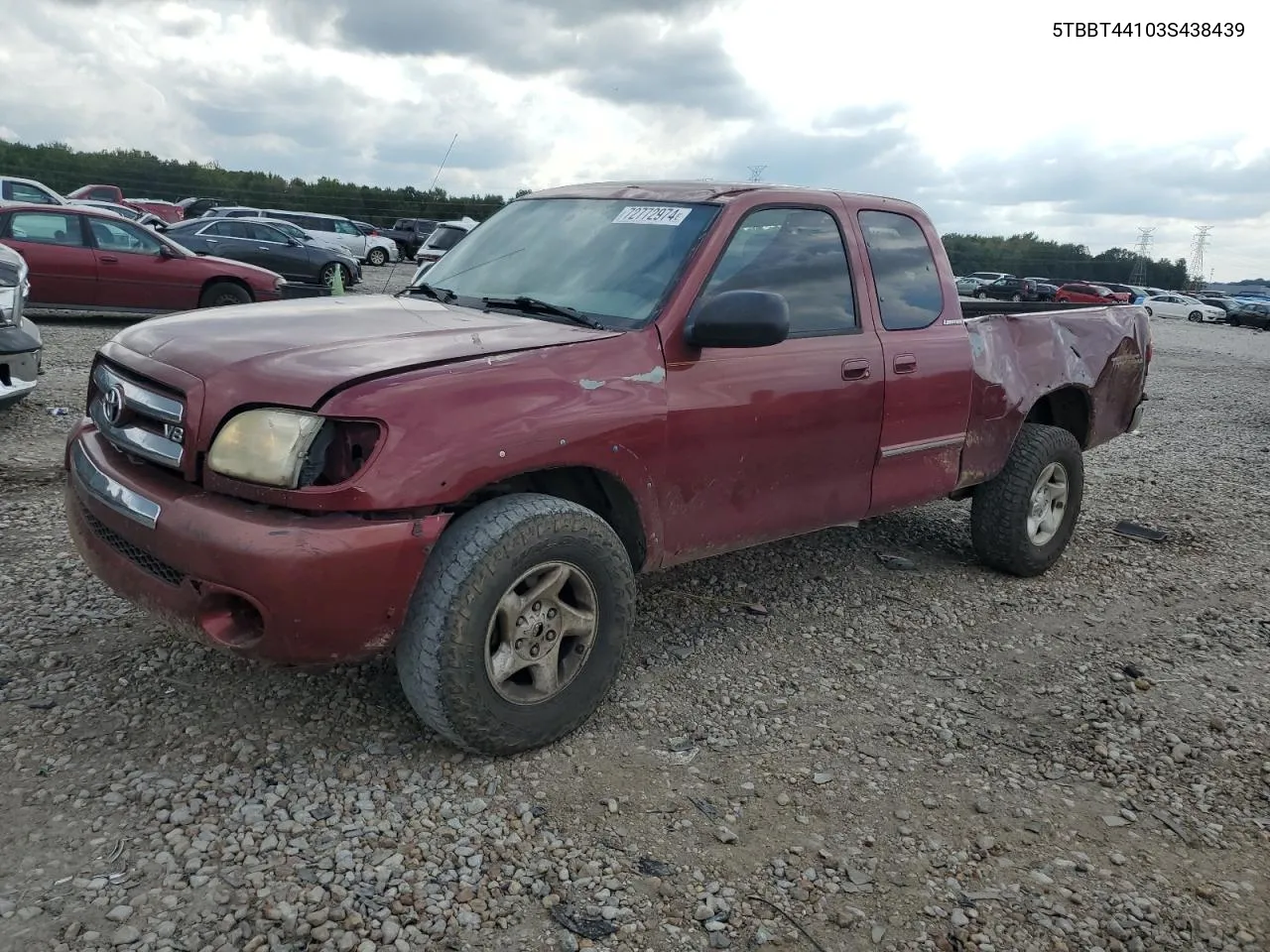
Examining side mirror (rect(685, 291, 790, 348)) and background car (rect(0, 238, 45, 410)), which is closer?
side mirror (rect(685, 291, 790, 348))

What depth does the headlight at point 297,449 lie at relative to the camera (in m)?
2.61

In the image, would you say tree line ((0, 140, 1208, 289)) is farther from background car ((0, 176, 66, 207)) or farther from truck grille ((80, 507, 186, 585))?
truck grille ((80, 507, 186, 585))

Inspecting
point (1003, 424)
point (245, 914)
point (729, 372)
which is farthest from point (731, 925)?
point (1003, 424)

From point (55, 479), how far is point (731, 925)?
15.3ft

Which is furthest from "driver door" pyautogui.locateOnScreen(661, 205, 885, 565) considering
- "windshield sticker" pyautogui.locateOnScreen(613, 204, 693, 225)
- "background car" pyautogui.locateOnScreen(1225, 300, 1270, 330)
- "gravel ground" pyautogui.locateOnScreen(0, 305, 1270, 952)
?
"background car" pyautogui.locateOnScreen(1225, 300, 1270, 330)

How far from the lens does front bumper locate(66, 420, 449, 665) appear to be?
2539 mm

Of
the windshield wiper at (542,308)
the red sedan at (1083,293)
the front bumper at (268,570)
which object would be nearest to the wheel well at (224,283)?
the windshield wiper at (542,308)

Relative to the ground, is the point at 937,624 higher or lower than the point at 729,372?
lower

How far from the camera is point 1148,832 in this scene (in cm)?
293

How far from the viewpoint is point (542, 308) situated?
11.5 feet

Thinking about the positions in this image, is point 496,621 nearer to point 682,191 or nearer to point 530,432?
point 530,432

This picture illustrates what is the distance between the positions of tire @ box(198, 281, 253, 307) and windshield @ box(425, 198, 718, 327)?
28.9 feet

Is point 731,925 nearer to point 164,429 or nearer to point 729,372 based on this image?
point 729,372

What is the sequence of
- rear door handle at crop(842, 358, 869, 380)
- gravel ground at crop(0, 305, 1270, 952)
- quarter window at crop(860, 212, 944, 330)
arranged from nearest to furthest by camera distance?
1. gravel ground at crop(0, 305, 1270, 952)
2. rear door handle at crop(842, 358, 869, 380)
3. quarter window at crop(860, 212, 944, 330)
